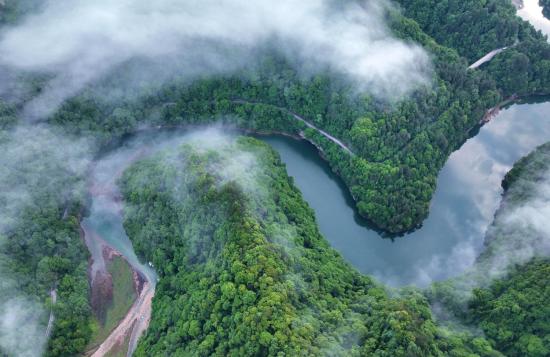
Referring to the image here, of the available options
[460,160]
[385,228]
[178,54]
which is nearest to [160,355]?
[385,228]

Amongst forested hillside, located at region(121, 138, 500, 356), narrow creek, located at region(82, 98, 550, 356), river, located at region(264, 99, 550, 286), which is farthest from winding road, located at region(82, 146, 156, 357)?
river, located at region(264, 99, 550, 286)

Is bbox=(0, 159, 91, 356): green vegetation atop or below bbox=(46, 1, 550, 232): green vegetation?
below

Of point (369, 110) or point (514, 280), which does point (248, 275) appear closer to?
point (514, 280)

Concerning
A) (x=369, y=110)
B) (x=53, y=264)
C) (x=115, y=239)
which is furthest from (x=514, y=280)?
(x=53, y=264)

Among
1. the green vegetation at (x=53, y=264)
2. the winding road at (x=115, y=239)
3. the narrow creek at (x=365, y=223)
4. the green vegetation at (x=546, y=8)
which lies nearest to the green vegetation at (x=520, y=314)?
the narrow creek at (x=365, y=223)

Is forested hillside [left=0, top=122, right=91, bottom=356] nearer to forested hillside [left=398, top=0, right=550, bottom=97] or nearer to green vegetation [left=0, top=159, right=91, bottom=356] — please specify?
green vegetation [left=0, top=159, right=91, bottom=356]

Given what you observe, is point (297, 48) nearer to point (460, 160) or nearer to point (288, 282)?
point (460, 160)

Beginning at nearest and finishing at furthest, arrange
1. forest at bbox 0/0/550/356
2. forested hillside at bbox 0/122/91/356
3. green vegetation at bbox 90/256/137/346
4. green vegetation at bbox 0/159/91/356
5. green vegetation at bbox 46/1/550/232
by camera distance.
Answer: forest at bbox 0/0/550/356, forested hillside at bbox 0/122/91/356, green vegetation at bbox 0/159/91/356, green vegetation at bbox 90/256/137/346, green vegetation at bbox 46/1/550/232
